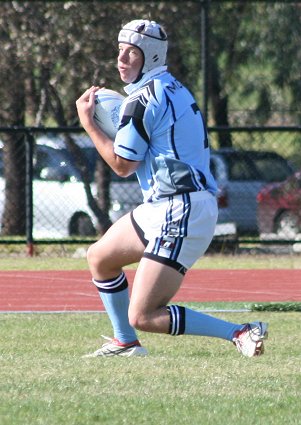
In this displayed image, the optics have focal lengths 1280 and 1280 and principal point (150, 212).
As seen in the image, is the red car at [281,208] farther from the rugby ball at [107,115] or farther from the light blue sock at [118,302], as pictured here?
the rugby ball at [107,115]

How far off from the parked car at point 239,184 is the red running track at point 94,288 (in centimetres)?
342

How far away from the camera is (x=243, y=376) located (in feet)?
23.5

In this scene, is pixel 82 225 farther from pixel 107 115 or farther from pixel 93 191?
pixel 107 115

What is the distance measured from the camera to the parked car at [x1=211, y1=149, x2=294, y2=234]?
60.7ft

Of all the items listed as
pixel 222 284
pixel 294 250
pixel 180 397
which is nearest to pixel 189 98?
pixel 180 397

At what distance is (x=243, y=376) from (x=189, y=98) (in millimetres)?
1728

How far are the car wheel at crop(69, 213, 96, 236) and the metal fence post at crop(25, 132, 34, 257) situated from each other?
4.49 ft

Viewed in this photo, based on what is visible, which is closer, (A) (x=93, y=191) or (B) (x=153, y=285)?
(B) (x=153, y=285)

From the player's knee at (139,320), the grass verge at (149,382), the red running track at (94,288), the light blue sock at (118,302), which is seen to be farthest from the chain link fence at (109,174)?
the player's knee at (139,320)

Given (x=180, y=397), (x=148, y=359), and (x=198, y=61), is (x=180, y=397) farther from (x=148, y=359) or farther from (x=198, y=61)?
(x=198, y=61)

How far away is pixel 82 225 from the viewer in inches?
729

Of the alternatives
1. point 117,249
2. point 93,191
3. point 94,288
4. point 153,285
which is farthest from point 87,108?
point 93,191

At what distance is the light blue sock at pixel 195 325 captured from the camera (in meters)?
7.63

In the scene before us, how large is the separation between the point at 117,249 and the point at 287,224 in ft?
36.2
